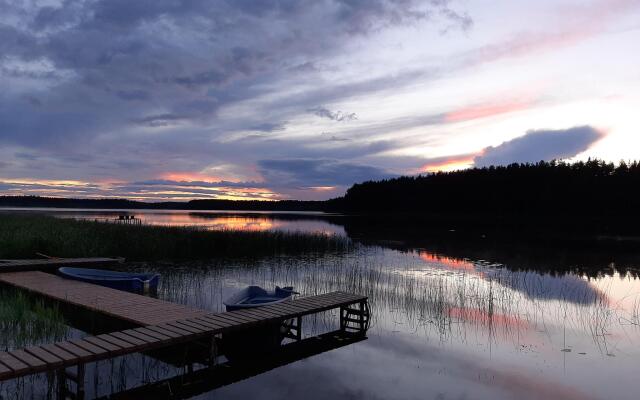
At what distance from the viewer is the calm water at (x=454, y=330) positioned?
8.05 meters

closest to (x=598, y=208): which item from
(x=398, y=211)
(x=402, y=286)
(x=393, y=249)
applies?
(x=398, y=211)

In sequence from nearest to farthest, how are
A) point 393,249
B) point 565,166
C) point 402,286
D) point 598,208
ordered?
point 402,286 < point 393,249 < point 598,208 < point 565,166

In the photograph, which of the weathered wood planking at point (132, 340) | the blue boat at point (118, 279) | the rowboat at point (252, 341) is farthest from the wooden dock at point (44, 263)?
the rowboat at point (252, 341)

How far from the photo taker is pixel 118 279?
48.5 ft

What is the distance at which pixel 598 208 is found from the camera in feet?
272

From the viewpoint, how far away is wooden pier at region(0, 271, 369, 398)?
653 cm

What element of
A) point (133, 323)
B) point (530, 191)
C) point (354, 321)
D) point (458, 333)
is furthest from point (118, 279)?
point (530, 191)

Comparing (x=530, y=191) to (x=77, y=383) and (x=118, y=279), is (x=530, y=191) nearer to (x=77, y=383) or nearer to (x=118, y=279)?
(x=118, y=279)

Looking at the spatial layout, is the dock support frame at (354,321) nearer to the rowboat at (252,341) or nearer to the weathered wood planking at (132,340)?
the weathered wood planking at (132,340)

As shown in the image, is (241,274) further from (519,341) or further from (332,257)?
(519,341)

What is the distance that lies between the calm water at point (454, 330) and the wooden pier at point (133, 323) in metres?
0.72

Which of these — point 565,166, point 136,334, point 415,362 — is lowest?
point 415,362

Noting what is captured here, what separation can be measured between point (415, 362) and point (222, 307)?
21.2ft

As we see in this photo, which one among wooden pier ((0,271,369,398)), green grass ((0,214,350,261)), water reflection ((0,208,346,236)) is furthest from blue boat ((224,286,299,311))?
water reflection ((0,208,346,236))
